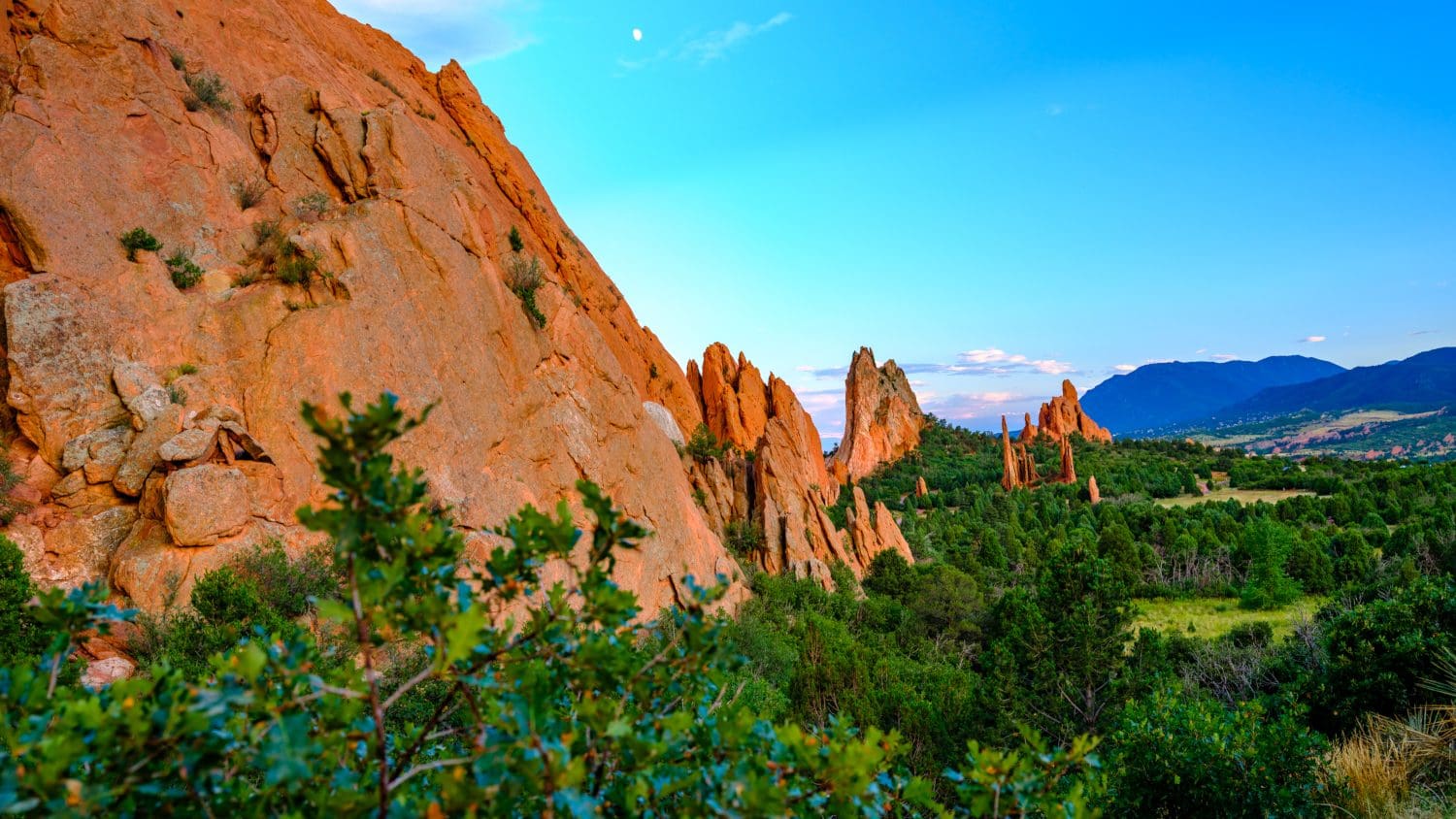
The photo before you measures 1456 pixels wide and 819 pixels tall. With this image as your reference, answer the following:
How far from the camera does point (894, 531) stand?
43.2 m

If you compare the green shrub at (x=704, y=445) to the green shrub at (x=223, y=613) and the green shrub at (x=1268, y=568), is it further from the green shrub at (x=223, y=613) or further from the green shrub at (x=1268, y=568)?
the green shrub at (x=1268, y=568)

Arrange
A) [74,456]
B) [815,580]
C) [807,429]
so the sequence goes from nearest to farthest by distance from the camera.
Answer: [74,456] → [815,580] → [807,429]

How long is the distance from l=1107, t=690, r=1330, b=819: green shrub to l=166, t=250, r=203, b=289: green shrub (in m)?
22.3

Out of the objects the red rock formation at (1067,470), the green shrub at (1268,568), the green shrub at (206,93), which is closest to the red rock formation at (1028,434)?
the red rock formation at (1067,470)

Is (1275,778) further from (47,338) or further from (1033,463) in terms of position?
(1033,463)

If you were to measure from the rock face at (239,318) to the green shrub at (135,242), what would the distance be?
20 cm

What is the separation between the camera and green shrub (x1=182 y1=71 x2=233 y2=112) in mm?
20641

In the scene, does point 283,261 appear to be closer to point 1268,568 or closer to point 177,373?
point 177,373

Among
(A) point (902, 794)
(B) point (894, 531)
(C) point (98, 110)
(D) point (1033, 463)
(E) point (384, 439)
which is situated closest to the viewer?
(E) point (384, 439)

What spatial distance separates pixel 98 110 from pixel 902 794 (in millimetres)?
24216

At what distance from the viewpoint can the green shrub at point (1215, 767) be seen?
9.02 meters

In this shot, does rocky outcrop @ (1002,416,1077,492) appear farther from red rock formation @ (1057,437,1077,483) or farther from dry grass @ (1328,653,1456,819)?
dry grass @ (1328,653,1456,819)

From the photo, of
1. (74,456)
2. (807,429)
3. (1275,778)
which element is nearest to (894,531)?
(807,429)

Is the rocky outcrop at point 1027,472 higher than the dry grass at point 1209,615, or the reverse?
the rocky outcrop at point 1027,472
